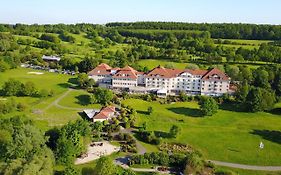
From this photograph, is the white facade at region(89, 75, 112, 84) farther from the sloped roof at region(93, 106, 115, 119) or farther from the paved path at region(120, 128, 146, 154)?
the paved path at region(120, 128, 146, 154)

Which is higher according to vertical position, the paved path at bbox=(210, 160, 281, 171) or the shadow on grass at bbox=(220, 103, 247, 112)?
the shadow on grass at bbox=(220, 103, 247, 112)

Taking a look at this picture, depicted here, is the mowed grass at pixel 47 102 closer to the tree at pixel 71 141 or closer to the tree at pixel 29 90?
the tree at pixel 29 90

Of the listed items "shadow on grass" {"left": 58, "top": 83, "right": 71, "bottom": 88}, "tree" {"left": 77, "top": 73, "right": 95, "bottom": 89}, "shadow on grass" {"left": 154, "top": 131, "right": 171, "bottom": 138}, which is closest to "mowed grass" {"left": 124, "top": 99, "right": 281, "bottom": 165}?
"shadow on grass" {"left": 154, "top": 131, "right": 171, "bottom": 138}

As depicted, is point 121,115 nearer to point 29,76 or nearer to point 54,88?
point 54,88

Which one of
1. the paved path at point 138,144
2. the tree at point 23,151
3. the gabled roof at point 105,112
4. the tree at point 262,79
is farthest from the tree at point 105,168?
the tree at point 262,79

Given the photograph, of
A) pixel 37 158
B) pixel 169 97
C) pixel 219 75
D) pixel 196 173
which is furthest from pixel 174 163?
pixel 219 75
